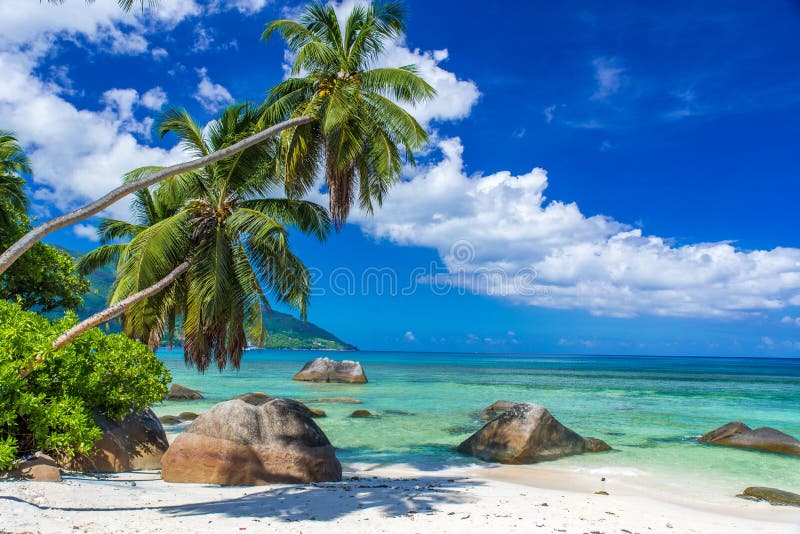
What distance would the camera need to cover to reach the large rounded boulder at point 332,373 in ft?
146

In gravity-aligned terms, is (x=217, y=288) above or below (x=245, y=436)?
above

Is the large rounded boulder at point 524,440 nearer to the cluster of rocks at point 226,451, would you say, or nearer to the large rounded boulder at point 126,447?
the cluster of rocks at point 226,451

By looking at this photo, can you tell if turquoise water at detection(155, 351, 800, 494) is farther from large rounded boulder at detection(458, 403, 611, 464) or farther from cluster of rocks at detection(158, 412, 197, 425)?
cluster of rocks at detection(158, 412, 197, 425)

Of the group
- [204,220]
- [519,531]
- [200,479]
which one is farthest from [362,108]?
[519,531]

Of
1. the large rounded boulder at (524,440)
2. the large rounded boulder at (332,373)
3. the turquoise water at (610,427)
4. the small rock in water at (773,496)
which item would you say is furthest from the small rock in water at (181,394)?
the small rock in water at (773,496)

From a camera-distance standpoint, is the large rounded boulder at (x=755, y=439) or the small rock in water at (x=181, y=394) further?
the small rock in water at (x=181, y=394)

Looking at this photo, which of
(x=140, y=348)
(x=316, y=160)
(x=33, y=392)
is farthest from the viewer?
(x=316, y=160)

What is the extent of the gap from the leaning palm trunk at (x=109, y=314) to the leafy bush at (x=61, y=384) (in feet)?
0.76

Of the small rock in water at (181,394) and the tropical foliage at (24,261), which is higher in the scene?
the tropical foliage at (24,261)

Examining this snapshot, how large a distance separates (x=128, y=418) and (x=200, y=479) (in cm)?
277

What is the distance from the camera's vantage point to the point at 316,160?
43.4 ft

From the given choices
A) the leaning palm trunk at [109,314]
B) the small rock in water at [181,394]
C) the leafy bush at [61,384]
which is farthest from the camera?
the small rock in water at [181,394]

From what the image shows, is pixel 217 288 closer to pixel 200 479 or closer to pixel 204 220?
pixel 204 220

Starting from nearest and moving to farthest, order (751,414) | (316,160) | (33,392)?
(33,392) < (316,160) < (751,414)
